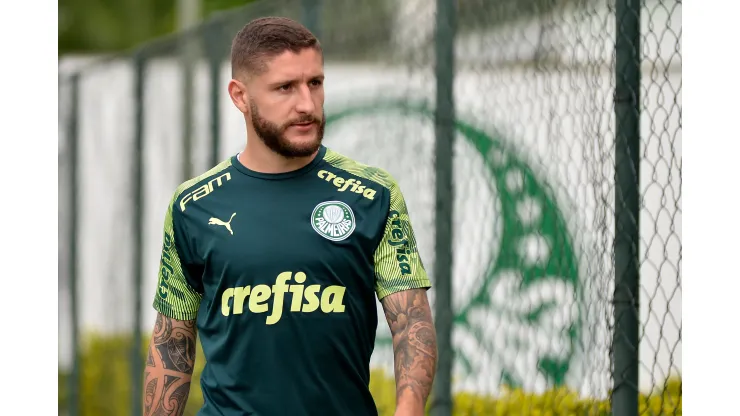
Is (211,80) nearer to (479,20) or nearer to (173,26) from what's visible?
(479,20)

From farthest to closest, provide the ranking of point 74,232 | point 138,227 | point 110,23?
point 110,23, point 74,232, point 138,227

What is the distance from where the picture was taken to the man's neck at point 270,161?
349cm

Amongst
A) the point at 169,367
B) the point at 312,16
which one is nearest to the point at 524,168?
the point at 169,367

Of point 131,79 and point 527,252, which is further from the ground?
point 131,79

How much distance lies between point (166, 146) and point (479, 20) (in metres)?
4.56

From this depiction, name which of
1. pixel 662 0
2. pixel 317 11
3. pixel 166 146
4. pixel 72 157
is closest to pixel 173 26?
pixel 72 157

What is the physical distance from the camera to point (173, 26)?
41188 millimetres

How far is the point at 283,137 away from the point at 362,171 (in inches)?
10.9

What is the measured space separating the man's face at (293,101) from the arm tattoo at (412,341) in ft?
1.61

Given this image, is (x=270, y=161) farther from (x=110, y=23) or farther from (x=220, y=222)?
(x=110, y=23)

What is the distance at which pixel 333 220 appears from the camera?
11.2 ft

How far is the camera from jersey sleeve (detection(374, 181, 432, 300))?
342 centimetres

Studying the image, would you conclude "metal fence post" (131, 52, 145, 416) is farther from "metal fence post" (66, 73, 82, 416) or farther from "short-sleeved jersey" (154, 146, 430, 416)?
"short-sleeved jersey" (154, 146, 430, 416)

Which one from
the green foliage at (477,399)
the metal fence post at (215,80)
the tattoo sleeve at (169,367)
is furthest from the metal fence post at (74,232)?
the tattoo sleeve at (169,367)
